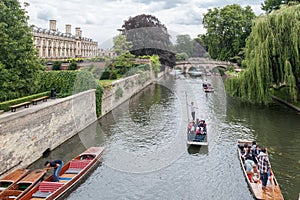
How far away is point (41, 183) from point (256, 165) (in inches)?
292

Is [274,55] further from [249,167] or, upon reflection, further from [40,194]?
[40,194]

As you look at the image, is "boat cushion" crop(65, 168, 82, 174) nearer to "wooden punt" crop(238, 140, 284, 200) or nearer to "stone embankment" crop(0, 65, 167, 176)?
"stone embankment" crop(0, 65, 167, 176)

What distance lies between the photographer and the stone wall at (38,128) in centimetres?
1013

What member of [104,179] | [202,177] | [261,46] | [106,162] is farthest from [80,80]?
[261,46]

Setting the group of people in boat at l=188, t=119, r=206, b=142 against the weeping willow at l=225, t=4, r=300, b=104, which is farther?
the weeping willow at l=225, t=4, r=300, b=104

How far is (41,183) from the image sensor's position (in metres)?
9.05

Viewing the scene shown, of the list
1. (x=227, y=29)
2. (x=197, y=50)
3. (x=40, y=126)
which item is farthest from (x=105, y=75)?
(x=197, y=50)

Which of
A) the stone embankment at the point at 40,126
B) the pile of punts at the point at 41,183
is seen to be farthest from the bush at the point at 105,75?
the pile of punts at the point at 41,183

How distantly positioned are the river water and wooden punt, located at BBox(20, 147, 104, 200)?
322 millimetres

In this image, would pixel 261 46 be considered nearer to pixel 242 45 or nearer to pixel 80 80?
pixel 80 80

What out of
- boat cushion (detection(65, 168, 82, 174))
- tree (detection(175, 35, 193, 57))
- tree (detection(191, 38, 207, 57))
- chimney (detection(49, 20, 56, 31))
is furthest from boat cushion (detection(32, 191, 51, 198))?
tree (detection(175, 35, 193, 57))

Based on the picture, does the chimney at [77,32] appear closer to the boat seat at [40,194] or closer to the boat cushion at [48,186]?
the boat cushion at [48,186]

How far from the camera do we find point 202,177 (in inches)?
418

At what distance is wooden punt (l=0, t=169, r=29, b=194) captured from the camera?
9.32 m
